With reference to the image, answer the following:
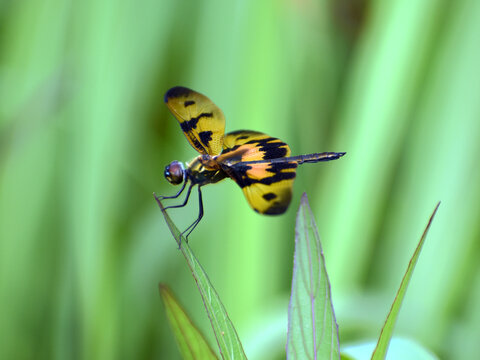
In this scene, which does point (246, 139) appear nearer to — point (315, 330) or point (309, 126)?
point (315, 330)

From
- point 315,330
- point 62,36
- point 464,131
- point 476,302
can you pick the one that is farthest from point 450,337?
point 62,36

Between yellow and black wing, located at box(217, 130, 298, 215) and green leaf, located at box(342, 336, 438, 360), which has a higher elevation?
yellow and black wing, located at box(217, 130, 298, 215)

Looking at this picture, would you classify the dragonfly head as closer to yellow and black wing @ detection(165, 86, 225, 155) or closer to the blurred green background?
yellow and black wing @ detection(165, 86, 225, 155)

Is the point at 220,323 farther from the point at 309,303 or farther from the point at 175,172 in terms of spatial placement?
the point at 175,172

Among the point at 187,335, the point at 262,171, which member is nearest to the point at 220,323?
the point at 187,335

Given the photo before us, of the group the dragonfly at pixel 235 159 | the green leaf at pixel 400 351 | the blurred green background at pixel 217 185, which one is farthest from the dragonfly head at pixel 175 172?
the blurred green background at pixel 217 185

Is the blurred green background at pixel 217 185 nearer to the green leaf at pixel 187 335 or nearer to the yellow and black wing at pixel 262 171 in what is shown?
the yellow and black wing at pixel 262 171

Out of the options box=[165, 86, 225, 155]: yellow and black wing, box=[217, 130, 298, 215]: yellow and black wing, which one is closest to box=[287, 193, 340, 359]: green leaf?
box=[217, 130, 298, 215]: yellow and black wing
